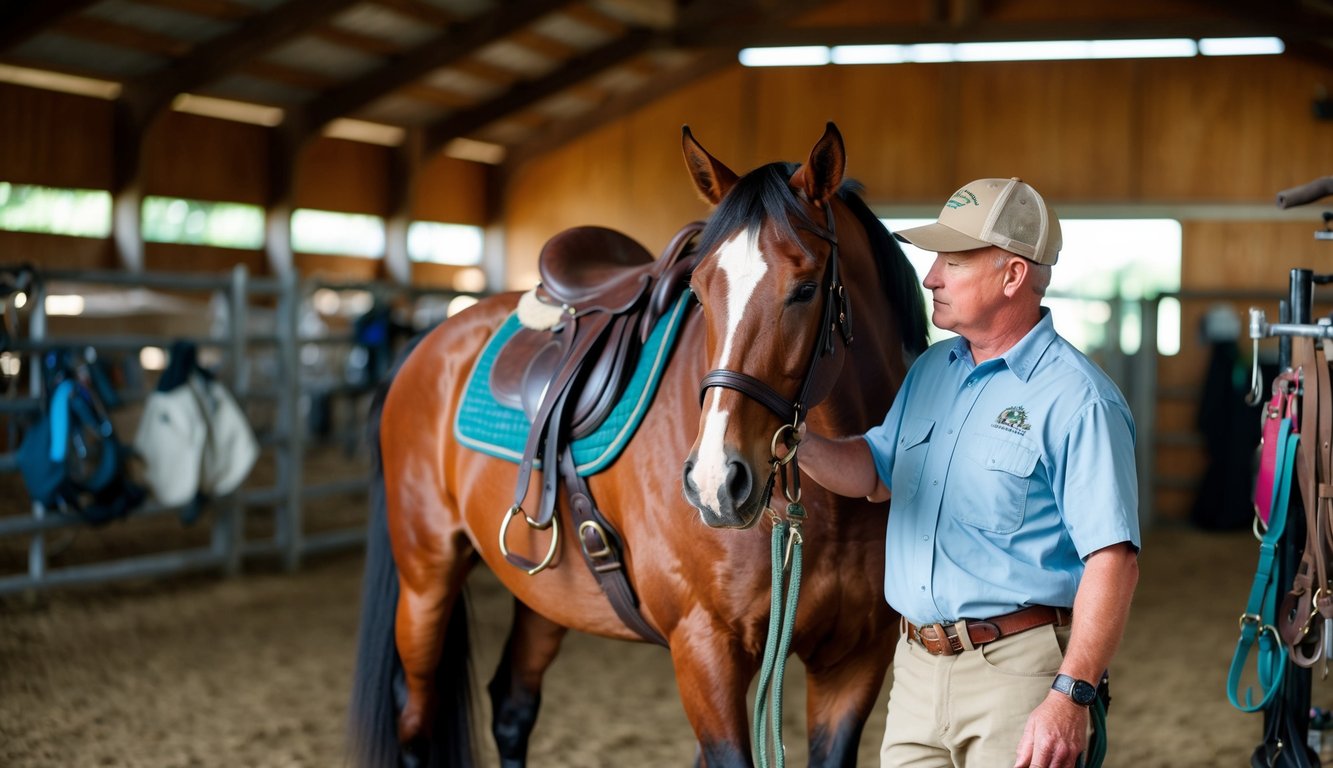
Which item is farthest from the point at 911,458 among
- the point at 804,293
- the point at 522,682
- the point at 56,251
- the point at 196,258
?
the point at 196,258

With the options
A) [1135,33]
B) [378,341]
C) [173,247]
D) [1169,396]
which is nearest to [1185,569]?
[1169,396]

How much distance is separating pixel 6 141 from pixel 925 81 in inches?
334

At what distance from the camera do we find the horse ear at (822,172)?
163 centimetres

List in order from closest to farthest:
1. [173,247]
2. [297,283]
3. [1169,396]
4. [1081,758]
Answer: [1081,758]
[297,283]
[1169,396]
[173,247]

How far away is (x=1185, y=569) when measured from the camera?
6.49 m

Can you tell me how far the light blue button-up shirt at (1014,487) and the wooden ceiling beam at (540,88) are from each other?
36.8ft

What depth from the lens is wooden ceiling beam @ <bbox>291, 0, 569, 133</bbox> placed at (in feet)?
34.5

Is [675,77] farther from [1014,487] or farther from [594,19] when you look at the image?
[1014,487]

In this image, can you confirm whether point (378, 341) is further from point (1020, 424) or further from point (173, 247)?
point (1020, 424)

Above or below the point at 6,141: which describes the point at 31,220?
below

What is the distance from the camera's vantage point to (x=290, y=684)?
4016mm

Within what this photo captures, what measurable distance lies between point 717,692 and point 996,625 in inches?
22.7

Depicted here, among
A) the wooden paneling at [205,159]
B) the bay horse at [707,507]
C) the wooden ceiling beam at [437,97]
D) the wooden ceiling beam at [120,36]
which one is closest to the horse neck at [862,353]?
the bay horse at [707,507]

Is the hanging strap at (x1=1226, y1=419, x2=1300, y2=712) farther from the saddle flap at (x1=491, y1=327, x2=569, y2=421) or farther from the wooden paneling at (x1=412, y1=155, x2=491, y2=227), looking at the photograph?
the wooden paneling at (x1=412, y1=155, x2=491, y2=227)
